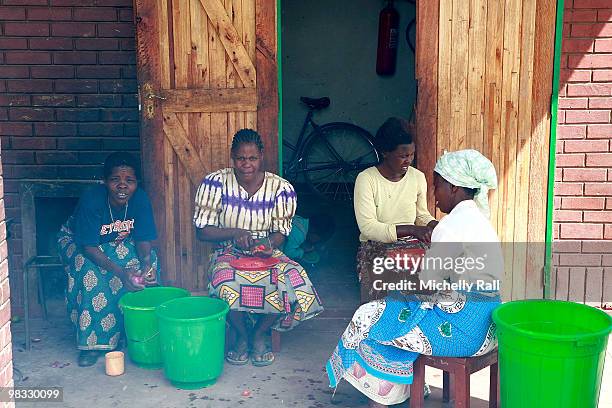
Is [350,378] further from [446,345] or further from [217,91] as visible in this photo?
[217,91]

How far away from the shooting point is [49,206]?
223 inches

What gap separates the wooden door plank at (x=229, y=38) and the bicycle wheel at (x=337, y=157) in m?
4.79

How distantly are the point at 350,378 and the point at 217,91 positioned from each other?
7.03 ft

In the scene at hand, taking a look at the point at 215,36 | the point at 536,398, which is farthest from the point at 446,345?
the point at 215,36

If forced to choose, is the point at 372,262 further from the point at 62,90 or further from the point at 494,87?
the point at 62,90

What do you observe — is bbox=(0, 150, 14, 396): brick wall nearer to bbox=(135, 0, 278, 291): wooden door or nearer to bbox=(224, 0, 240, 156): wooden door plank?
bbox=(135, 0, 278, 291): wooden door

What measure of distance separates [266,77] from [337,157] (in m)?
5.12

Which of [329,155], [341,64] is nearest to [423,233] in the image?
[329,155]

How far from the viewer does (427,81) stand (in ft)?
16.8

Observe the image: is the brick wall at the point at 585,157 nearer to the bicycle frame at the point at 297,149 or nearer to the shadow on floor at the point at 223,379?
the shadow on floor at the point at 223,379

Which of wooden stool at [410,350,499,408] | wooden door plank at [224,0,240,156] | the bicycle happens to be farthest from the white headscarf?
the bicycle

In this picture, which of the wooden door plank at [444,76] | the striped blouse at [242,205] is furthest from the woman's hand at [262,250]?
the wooden door plank at [444,76]

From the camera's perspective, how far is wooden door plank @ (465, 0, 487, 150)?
16.5 ft

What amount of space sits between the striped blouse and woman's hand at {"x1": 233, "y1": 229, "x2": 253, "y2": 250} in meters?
0.10
